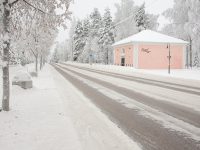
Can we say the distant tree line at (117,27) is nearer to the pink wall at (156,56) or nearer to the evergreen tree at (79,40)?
the evergreen tree at (79,40)

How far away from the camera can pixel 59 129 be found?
7.37 metres

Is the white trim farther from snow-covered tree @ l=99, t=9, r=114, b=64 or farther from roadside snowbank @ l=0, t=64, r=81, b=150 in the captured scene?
roadside snowbank @ l=0, t=64, r=81, b=150

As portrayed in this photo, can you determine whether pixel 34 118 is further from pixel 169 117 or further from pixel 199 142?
pixel 199 142

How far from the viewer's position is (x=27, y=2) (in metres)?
9.68

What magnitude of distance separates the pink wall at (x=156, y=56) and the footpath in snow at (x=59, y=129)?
41.1 metres

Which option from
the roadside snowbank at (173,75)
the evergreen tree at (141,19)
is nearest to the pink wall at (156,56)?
the roadside snowbank at (173,75)

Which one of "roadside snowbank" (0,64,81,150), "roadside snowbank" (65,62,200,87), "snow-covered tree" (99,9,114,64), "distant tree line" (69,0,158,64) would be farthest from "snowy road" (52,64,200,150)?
"snow-covered tree" (99,9,114,64)

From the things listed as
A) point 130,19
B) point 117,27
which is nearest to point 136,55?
point 130,19

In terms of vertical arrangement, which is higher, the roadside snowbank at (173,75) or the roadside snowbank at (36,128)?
the roadside snowbank at (173,75)

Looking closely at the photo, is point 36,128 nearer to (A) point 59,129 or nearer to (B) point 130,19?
(A) point 59,129

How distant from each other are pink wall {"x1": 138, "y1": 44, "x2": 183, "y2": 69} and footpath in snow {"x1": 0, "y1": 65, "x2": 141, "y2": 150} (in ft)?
135

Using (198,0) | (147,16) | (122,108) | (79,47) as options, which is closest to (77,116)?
(122,108)

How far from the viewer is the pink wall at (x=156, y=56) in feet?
169

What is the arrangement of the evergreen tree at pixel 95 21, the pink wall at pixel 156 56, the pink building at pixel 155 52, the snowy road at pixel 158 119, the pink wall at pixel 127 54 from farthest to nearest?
1. the evergreen tree at pixel 95 21
2. the pink wall at pixel 127 54
3. the pink wall at pixel 156 56
4. the pink building at pixel 155 52
5. the snowy road at pixel 158 119
